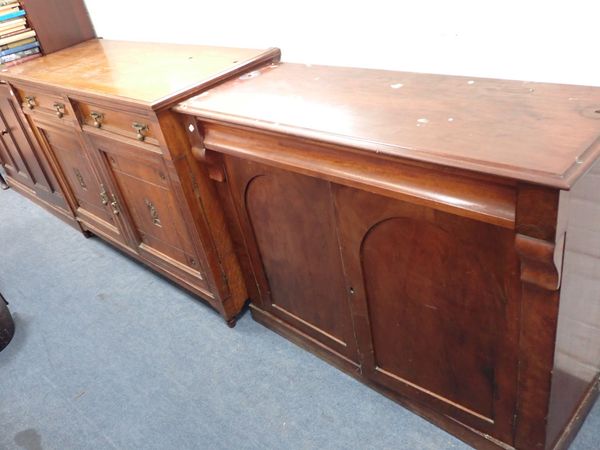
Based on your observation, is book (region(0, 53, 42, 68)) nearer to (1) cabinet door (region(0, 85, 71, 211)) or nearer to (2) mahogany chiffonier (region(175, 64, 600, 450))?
(1) cabinet door (region(0, 85, 71, 211))

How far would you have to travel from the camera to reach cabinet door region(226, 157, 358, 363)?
1341 mm

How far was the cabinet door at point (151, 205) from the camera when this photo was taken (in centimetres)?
173

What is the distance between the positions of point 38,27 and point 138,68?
0.96 metres

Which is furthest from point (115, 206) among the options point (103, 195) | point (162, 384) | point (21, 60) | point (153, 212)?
point (21, 60)

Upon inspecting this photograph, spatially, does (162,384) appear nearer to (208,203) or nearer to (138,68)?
(208,203)

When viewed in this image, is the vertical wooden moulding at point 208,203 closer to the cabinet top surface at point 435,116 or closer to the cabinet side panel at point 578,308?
the cabinet top surface at point 435,116

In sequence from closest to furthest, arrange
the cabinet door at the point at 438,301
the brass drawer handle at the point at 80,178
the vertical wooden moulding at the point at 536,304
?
the vertical wooden moulding at the point at 536,304, the cabinet door at the point at 438,301, the brass drawer handle at the point at 80,178

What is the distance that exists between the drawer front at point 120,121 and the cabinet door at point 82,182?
0.18 metres

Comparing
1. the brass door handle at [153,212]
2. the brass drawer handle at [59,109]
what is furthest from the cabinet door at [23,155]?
the brass door handle at [153,212]

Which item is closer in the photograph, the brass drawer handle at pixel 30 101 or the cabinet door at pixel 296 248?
the cabinet door at pixel 296 248

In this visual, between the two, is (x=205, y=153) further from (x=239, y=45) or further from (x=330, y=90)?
(x=239, y=45)

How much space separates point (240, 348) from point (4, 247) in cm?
169

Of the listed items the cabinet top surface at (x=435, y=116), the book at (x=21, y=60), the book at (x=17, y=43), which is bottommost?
the cabinet top surface at (x=435, y=116)

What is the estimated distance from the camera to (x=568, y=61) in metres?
1.11
